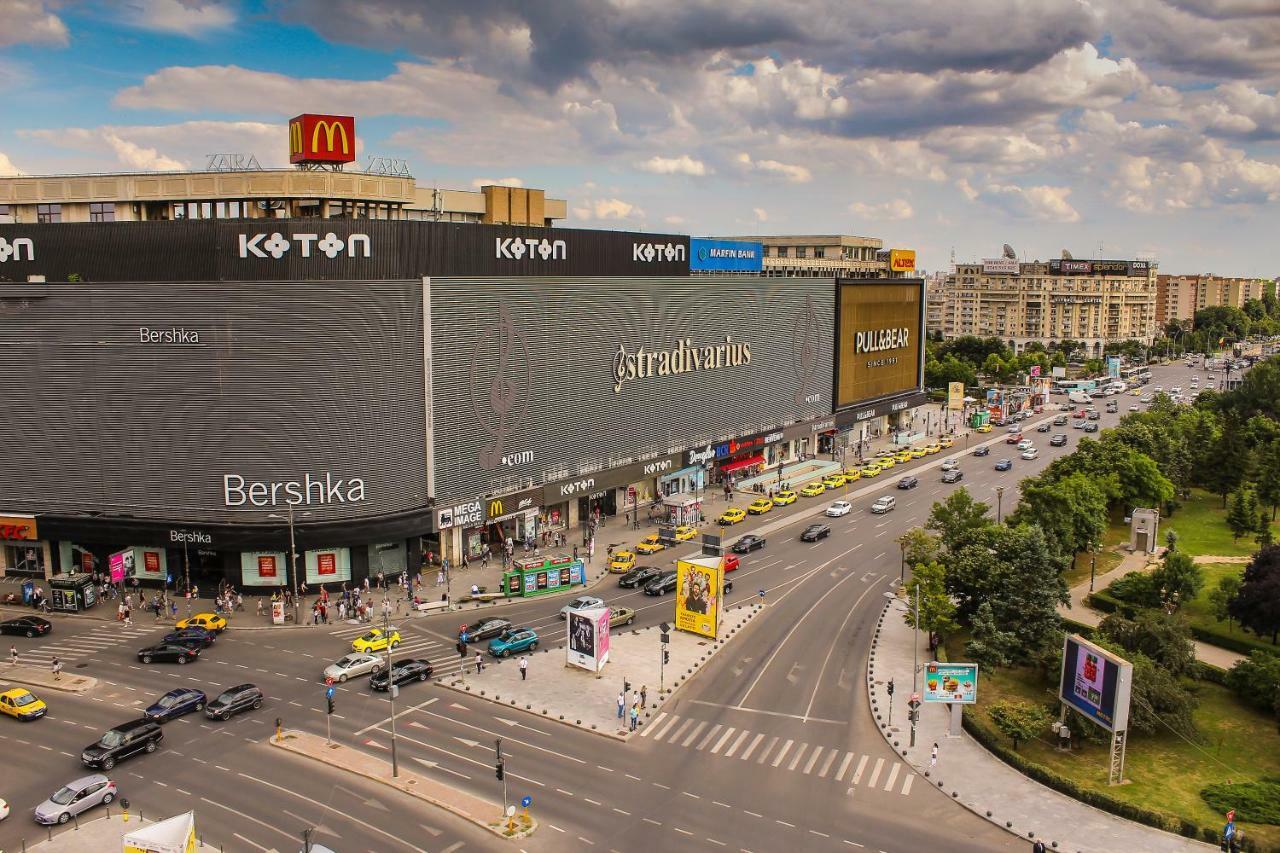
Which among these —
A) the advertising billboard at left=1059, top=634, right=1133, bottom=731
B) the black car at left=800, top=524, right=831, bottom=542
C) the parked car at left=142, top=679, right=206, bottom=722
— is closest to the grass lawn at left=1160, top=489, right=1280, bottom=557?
the black car at left=800, top=524, right=831, bottom=542

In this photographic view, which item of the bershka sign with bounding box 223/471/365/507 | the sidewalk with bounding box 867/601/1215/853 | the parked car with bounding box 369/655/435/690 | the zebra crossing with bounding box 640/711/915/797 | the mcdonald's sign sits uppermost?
the mcdonald's sign

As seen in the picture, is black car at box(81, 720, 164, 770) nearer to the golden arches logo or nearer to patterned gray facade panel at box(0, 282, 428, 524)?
patterned gray facade panel at box(0, 282, 428, 524)

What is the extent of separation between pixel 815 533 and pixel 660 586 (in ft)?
73.4

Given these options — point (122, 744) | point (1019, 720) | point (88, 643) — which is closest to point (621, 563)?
point (1019, 720)

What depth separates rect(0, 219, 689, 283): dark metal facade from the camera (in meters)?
71.6

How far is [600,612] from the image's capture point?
194ft

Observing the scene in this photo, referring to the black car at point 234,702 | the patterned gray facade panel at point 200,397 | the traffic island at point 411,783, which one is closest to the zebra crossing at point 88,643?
the patterned gray facade panel at point 200,397

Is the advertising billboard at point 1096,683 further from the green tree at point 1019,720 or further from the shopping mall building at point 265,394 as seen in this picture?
the shopping mall building at point 265,394

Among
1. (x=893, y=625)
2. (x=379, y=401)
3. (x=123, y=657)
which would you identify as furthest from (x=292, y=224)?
(x=893, y=625)

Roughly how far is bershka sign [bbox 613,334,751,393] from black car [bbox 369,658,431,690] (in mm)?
41417

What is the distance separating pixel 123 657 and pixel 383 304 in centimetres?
2994

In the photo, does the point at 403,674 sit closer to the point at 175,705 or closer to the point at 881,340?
the point at 175,705

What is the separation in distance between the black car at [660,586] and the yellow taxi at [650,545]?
875cm

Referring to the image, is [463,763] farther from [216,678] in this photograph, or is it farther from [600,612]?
[216,678]
